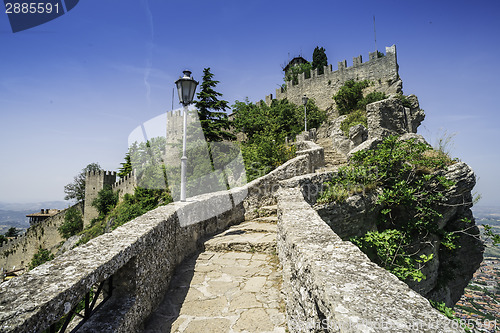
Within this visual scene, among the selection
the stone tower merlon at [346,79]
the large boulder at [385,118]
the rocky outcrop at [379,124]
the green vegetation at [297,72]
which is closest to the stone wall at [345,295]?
the rocky outcrop at [379,124]

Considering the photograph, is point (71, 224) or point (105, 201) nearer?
point (105, 201)

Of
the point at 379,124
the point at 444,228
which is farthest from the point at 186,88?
the point at 379,124

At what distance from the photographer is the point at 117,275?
2.59 meters

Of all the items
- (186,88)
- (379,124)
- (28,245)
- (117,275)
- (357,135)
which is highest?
(379,124)

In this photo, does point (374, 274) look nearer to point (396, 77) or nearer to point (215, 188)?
point (215, 188)

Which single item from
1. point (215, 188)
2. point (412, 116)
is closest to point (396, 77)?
point (412, 116)

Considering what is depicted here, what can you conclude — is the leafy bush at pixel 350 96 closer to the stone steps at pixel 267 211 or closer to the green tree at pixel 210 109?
the green tree at pixel 210 109

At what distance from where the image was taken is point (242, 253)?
478 cm

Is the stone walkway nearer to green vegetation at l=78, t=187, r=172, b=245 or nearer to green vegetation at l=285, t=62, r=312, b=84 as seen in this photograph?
green vegetation at l=78, t=187, r=172, b=245

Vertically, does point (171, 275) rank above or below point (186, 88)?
below

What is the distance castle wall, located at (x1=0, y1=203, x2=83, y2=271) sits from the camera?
36.7 meters

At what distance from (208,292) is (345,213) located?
4.34 metres

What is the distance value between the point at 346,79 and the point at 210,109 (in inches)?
828

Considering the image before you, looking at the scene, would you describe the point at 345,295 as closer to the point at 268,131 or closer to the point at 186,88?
the point at 186,88
